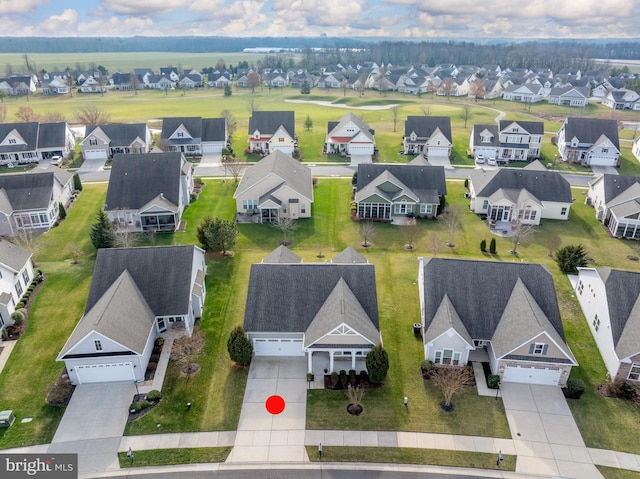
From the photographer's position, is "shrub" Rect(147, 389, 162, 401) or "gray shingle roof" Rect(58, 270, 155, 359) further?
"gray shingle roof" Rect(58, 270, 155, 359)

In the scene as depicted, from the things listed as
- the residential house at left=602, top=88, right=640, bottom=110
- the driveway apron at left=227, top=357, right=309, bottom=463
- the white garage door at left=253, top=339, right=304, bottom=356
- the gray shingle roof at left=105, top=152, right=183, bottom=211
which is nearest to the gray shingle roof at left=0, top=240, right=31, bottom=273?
the gray shingle roof at left=105, top=152, right=183, bottom=211

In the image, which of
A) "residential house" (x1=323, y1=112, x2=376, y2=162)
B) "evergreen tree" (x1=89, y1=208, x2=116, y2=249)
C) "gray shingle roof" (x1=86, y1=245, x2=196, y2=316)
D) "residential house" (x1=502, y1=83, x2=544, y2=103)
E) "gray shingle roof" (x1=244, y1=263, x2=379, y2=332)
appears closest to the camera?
"gray shingle roof" (x1=244, y1=263, x2=379, y2=332)

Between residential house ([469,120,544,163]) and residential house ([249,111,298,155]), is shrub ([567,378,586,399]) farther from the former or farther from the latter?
residential house ([249,111,298,155])

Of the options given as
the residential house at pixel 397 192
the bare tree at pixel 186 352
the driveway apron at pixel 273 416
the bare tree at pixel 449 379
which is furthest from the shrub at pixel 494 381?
the residential house at pixel 397 192

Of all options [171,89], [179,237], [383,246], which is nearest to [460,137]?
[383,246]

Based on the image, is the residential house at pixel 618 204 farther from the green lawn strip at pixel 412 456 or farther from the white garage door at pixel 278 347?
the white garage door at pixel 278 347

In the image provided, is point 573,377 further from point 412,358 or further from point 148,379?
point 148,379
